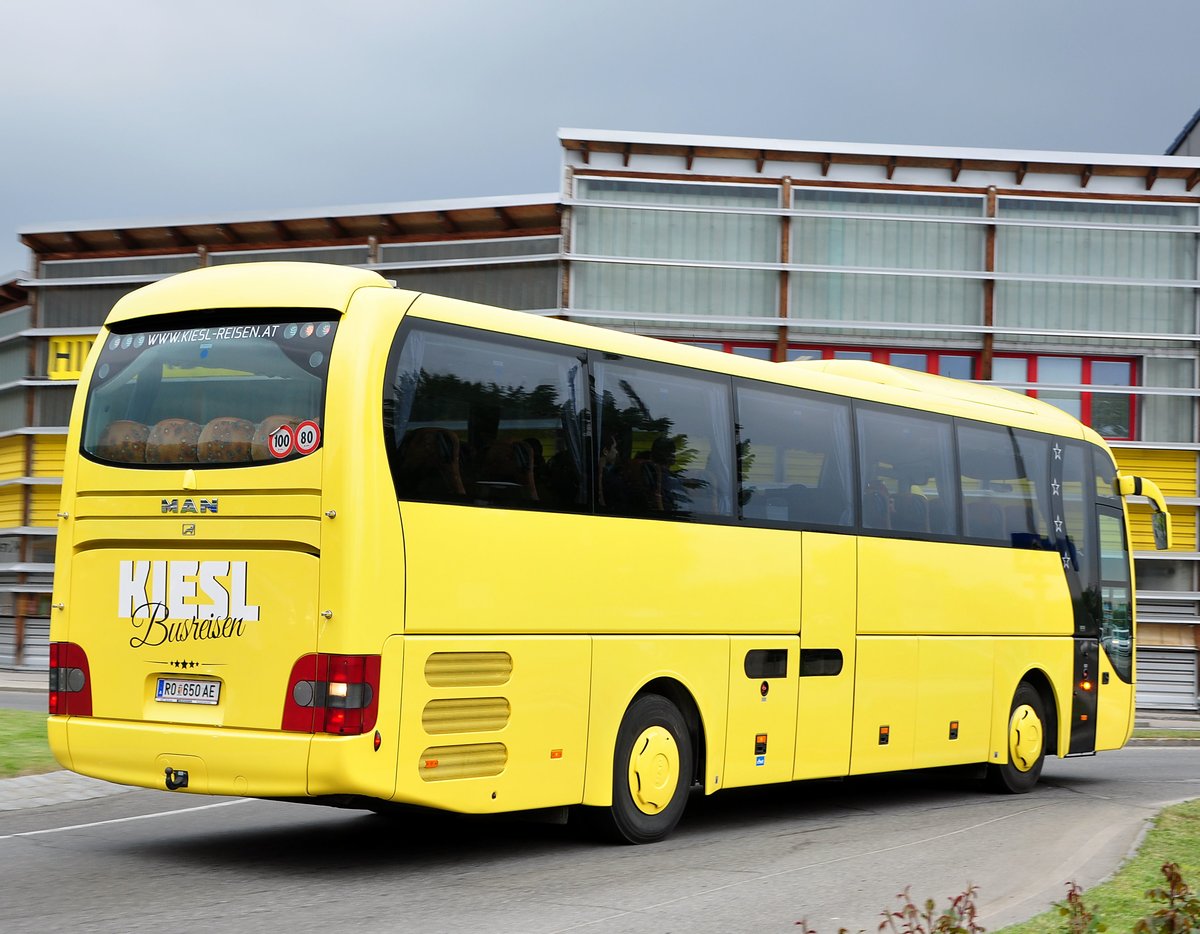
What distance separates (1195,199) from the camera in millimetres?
30266

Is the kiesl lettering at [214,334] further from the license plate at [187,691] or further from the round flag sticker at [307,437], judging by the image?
the license plate at [187,691]

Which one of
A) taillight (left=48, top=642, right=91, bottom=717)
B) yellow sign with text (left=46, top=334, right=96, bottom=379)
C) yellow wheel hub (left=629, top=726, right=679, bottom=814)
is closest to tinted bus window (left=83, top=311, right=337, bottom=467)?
taillight (left=48, top=642, right=91, bottom=717)

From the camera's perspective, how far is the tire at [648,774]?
10.8 metres

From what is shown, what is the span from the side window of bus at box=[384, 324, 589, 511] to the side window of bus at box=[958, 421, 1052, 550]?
542 centimetres

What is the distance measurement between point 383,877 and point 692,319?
21.1m

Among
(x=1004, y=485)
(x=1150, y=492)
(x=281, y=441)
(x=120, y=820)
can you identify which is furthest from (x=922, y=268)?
(x=281, y=441)

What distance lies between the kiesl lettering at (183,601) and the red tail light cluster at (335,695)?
0.53 m

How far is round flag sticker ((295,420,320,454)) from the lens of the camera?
9109 millimetres

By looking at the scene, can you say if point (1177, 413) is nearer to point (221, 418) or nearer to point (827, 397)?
point (827, 397)

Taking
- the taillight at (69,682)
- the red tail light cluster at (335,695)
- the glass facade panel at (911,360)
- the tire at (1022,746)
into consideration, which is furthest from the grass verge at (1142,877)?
the glass facade panel at (911,360)

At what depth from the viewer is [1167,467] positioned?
3014 cm

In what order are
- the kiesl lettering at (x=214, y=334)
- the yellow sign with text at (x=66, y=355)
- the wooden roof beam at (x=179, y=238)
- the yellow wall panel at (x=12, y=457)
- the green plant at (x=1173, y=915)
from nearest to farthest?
1. the green plant at (x=1173, y=915)
2. the kiesl lettering at (x=214, y=334)
3. the wooden roof beam at (x=179, y=238)
4. the yellow sign with text at (x=66, y=355)
5. the yellow wall panel at (x=12, y=457)

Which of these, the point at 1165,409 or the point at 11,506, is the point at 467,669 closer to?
the point at 1165,409

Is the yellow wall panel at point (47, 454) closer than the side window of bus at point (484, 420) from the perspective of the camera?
No
